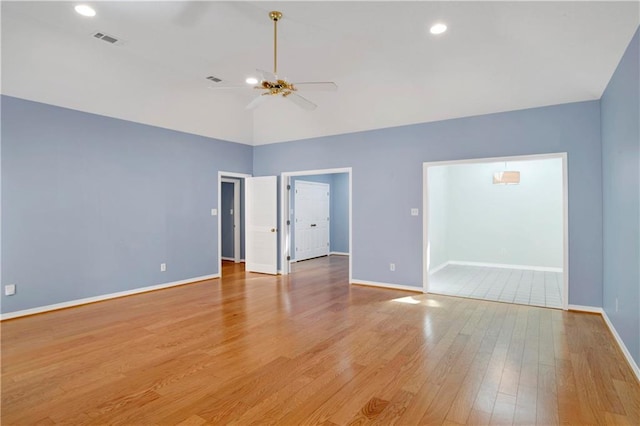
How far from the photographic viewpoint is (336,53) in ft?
13.0

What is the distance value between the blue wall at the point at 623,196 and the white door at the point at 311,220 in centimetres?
612

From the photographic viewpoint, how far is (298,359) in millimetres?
3059

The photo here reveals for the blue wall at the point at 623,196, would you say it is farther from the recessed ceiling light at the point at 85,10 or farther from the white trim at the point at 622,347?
the recessed ceiling light at the point at 85,10

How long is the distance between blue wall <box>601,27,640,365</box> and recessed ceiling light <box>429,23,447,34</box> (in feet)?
5.13

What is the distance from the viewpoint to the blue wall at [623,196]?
274 cm

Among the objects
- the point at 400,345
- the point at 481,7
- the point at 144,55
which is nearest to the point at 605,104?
the point at 481,7

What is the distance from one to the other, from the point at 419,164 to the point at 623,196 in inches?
108

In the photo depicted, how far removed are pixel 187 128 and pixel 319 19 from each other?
382cm

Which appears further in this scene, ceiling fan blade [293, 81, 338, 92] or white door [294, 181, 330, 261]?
white door [294, 181, 330, 261]

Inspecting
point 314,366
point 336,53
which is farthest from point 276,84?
point 314,366

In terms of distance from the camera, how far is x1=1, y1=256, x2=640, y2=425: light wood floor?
7.45 ft

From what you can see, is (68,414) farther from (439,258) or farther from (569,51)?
(439,258)

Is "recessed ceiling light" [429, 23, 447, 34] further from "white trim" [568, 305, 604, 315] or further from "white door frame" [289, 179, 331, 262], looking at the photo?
"white door frame" [289, 179, 331, 262]

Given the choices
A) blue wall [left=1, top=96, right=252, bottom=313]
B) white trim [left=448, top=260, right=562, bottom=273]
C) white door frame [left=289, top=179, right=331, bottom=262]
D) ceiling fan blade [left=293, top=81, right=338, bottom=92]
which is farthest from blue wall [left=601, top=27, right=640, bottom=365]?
blue wall [left=1, top=96, right=252, bottom=313]
